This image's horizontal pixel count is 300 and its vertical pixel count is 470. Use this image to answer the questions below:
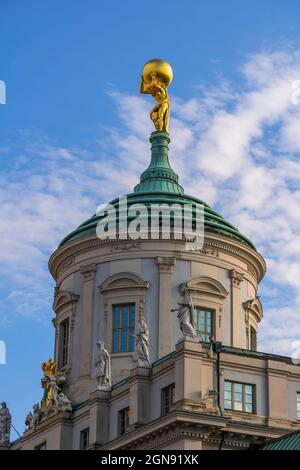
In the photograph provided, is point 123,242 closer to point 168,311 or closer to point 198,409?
point 168,311

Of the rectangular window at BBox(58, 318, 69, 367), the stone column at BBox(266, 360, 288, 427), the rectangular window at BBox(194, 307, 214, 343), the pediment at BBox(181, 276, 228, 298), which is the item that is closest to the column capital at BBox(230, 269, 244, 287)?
the pediment at BBox(181, 276, 228, 298)

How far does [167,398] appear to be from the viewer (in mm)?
64625

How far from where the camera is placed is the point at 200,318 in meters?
74.2

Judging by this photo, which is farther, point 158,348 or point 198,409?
point 158,348

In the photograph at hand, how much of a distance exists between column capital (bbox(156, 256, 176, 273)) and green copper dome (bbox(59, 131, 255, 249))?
10.2 ft

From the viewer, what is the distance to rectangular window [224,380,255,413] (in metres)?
64.2

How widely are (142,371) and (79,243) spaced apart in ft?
45.7

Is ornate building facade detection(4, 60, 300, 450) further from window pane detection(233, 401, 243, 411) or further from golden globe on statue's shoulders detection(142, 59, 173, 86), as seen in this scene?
golden globe on statue's shoulders detection(142, 59, 173, 86)

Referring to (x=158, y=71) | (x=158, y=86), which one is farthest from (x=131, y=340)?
(x=158, y=71)

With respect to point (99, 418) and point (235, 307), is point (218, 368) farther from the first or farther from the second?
point (235, 307)

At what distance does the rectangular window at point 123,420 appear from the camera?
Result: 67.0 meters

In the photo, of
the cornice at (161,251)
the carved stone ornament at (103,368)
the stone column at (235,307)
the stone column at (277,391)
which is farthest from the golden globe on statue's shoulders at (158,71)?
the stone column at (277,391)
